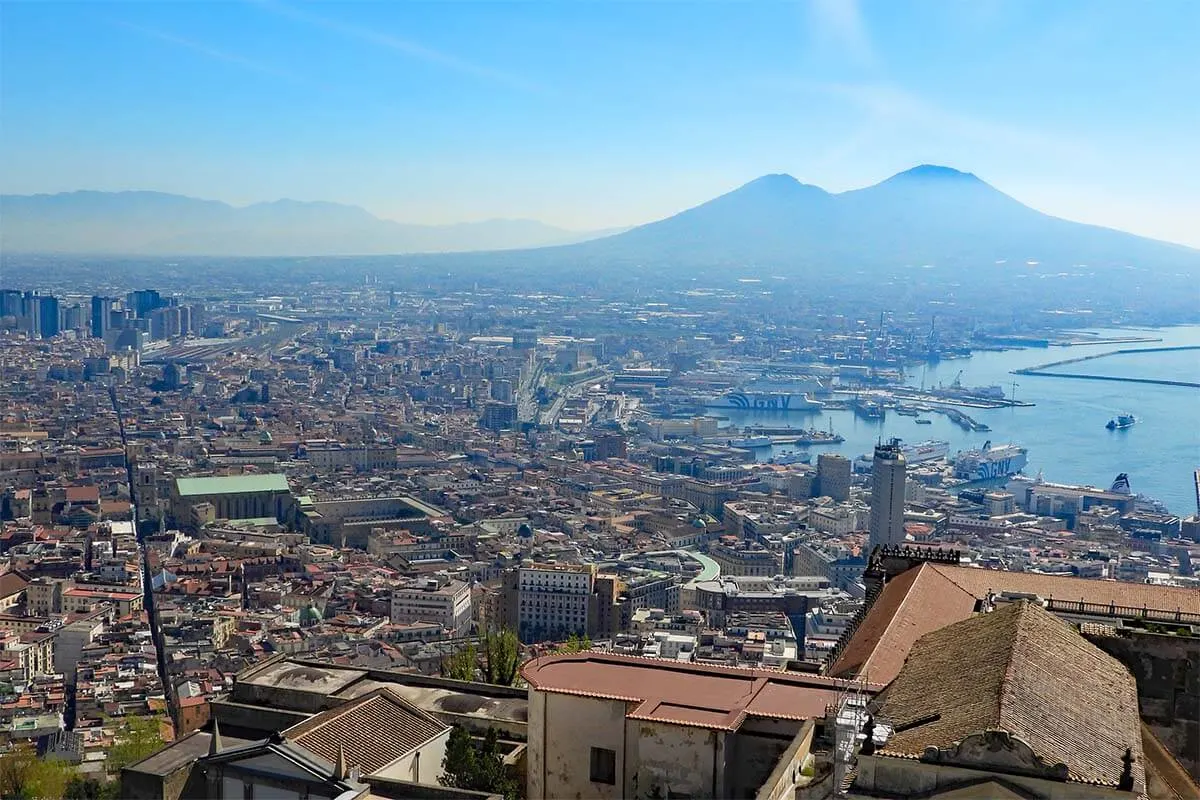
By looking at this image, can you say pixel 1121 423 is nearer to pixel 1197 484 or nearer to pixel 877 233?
pixel 1197 484

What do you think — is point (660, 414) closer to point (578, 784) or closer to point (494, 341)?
point (494, 341)

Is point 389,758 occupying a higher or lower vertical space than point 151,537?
higher

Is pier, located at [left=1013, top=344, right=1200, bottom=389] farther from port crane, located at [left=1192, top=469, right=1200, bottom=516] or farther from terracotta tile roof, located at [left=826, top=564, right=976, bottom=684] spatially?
terracotta tile roof, located at [left=826, top=564, right=976, bottom=684]

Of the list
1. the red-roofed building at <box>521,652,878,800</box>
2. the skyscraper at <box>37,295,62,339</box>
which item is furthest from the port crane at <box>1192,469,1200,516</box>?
the skyscraper at <box>37,295,62,339</box>

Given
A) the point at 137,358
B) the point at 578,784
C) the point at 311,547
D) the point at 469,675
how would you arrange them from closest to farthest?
the point at 578,784 < the point at 469,675 < the point at 311,547 < the point at 137,358

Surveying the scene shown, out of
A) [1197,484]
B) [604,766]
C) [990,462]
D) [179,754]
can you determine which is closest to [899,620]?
[604,766]

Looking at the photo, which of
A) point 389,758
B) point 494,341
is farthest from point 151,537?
point 494,341
